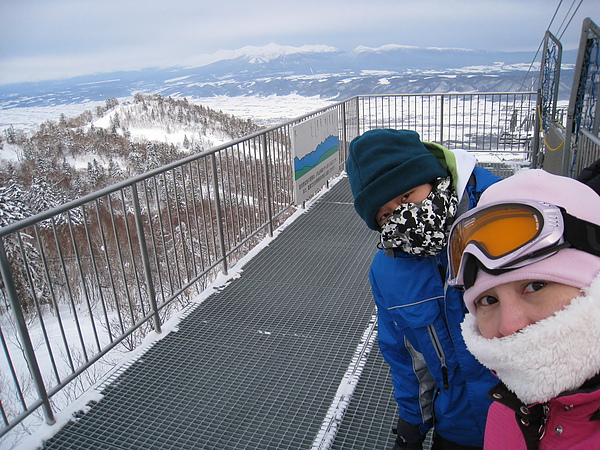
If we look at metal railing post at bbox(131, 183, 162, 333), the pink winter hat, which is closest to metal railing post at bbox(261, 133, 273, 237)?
metal railing post at bbox(131, 183, 162, 333)

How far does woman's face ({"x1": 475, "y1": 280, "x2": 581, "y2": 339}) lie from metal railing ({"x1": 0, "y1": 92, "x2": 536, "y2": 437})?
250cm

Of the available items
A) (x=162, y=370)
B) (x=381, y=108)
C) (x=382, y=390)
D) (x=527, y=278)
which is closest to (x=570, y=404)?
(x=527, y=278)

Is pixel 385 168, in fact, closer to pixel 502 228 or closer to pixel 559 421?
pixel 502 228

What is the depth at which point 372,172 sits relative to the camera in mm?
1652

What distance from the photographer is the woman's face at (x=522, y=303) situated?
799mm

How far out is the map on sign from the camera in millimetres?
6395

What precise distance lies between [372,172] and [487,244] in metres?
0.82

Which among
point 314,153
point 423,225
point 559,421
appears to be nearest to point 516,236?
point 559,421

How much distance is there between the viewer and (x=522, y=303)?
0.83 m

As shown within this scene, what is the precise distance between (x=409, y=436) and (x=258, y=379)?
159cm

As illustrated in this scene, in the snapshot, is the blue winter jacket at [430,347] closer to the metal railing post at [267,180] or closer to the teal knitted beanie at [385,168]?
the teal knitted beanie at [385,168]

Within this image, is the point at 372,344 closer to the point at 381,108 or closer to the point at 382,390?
the point at 382,390

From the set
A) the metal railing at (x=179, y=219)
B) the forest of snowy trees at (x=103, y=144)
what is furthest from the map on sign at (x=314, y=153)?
the forest of snowy trees at (x=103, y=144)

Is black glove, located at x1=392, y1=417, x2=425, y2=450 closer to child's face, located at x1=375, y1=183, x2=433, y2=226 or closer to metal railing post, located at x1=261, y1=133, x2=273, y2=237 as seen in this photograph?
child's face, located at x1=375, y1=183, x2=433, y2=226
